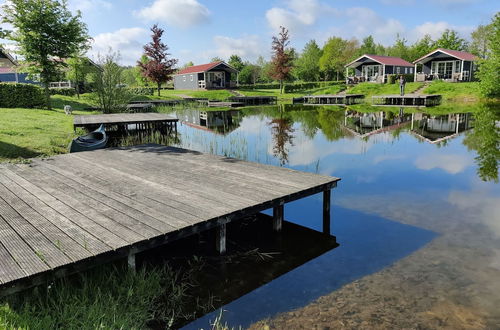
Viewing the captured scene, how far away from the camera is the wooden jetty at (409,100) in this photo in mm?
34275

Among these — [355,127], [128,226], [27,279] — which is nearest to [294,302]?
[128,226]

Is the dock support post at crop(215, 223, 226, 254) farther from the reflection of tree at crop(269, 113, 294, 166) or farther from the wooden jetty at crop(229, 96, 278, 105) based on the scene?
the wooden jetty at crop(229, 96, 278, 105)

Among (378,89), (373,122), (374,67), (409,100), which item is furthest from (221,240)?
(374,67)

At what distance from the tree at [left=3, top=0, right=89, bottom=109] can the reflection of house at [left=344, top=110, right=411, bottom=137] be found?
1858 centimetres

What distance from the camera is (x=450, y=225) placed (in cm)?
702

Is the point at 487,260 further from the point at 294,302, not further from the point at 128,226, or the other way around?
the point at 128,226

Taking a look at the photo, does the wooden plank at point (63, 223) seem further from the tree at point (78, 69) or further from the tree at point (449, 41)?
the tree at point (449, 41)

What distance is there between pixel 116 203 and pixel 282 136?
12.3 meters

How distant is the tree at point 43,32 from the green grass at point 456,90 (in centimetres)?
3196

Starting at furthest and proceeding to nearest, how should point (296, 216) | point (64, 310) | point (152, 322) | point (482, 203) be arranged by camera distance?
point (482, 203) → point (296, 216) → point (152, 322) → point (64, 310)

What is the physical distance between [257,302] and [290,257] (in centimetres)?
131

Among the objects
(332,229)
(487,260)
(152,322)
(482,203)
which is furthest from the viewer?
(482,203)

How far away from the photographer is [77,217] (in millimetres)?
5004

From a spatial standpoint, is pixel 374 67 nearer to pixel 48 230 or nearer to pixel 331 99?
pixel 331 99
